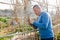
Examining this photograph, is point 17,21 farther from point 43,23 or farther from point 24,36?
point 43,23

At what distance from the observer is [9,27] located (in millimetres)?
4617

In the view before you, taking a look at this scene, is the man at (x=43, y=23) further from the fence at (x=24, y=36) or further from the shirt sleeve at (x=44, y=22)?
the fence at (x=24, y=36)

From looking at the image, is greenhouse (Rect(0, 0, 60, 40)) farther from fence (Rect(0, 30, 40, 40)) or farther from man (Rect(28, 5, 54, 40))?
man (Rect(28, 5, 54, 40))

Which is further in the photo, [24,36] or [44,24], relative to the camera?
[24,36]

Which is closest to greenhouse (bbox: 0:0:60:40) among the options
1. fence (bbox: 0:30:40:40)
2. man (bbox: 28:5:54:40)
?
fence (bbox: 0:30:40:40)

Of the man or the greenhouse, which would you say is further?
the greenhouse

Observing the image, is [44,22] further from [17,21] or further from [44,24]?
[17,21]

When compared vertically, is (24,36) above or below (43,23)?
below

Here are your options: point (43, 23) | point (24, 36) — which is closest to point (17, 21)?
point (24, 36)

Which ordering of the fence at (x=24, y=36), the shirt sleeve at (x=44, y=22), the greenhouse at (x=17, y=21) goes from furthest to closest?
the fence at (x=24, y=36), the greenhouse at (x=17, y=21), the shirt sleeve at (x=44, y=22)

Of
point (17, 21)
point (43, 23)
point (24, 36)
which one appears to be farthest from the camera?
point (24, 36)

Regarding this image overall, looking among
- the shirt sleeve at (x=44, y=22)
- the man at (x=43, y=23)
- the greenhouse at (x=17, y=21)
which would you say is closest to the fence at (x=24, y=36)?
the greenhouse at (x=17, y=21)

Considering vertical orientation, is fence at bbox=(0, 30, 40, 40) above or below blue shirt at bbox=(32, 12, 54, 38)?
below

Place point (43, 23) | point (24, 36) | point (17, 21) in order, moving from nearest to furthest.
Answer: point (43, 23) → point (17, 21) → point (24, 36)
